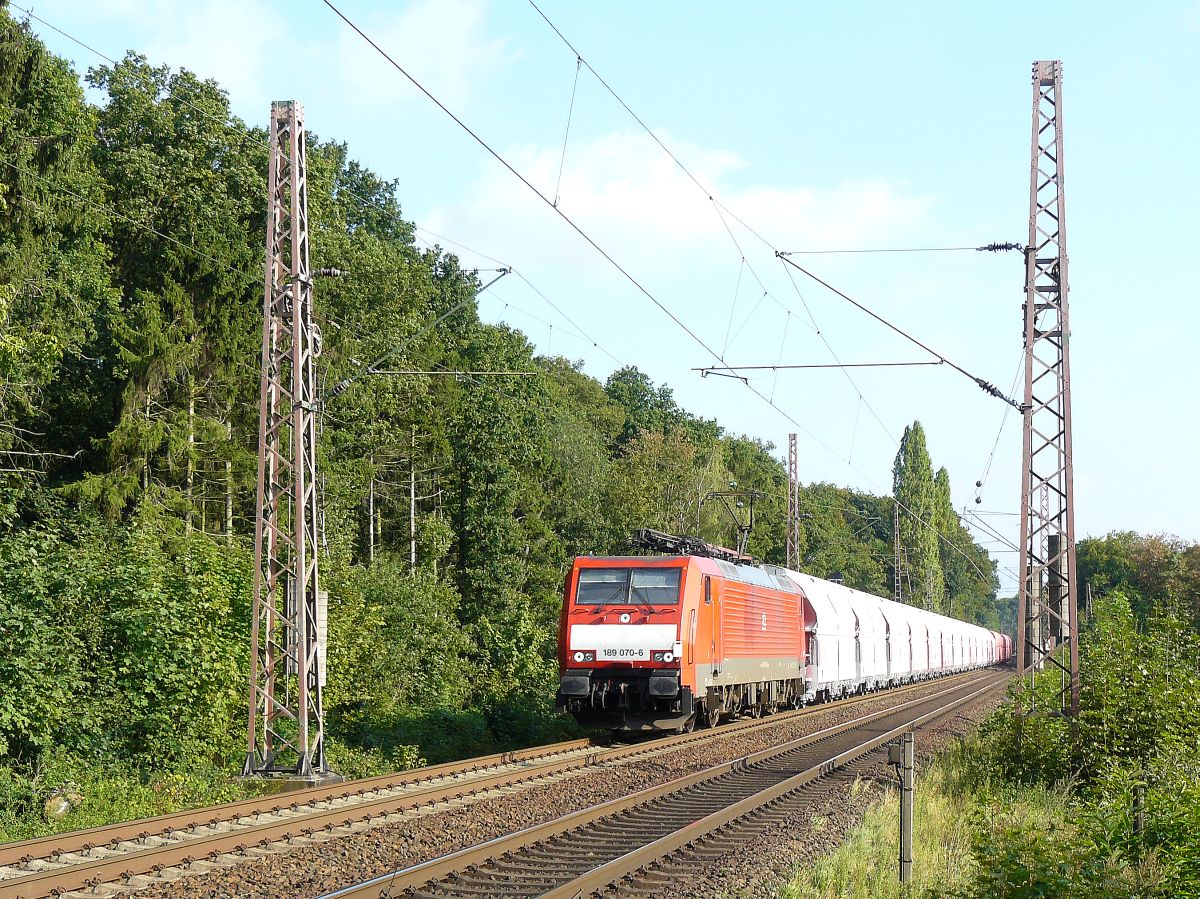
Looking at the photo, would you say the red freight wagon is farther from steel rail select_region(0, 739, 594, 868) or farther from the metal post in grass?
the metal post in grass

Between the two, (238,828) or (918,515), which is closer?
(238,828)

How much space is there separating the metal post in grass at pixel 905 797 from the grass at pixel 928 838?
21cm

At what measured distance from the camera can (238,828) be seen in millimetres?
12422

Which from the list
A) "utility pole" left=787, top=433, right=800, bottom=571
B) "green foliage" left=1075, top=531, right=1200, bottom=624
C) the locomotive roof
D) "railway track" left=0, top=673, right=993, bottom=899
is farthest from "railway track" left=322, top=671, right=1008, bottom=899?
"green foliage" left=1075, top=531, right=1200, bottom=624

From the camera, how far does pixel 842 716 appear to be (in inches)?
1288

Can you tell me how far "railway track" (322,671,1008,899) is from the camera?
33.3ft

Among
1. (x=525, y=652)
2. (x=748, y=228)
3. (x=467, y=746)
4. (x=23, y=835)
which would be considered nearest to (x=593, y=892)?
(x=23, y=835)

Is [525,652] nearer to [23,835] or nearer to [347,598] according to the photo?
[347,598]

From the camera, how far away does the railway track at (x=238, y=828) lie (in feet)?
33.2

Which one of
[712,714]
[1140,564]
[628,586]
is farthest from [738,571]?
[1140,564]

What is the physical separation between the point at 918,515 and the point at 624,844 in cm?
9518

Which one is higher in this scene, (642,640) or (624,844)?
(642,640)

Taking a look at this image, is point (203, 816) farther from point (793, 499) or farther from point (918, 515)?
point (918, 515)

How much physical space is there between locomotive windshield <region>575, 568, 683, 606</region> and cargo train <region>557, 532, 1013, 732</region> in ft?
0.06
